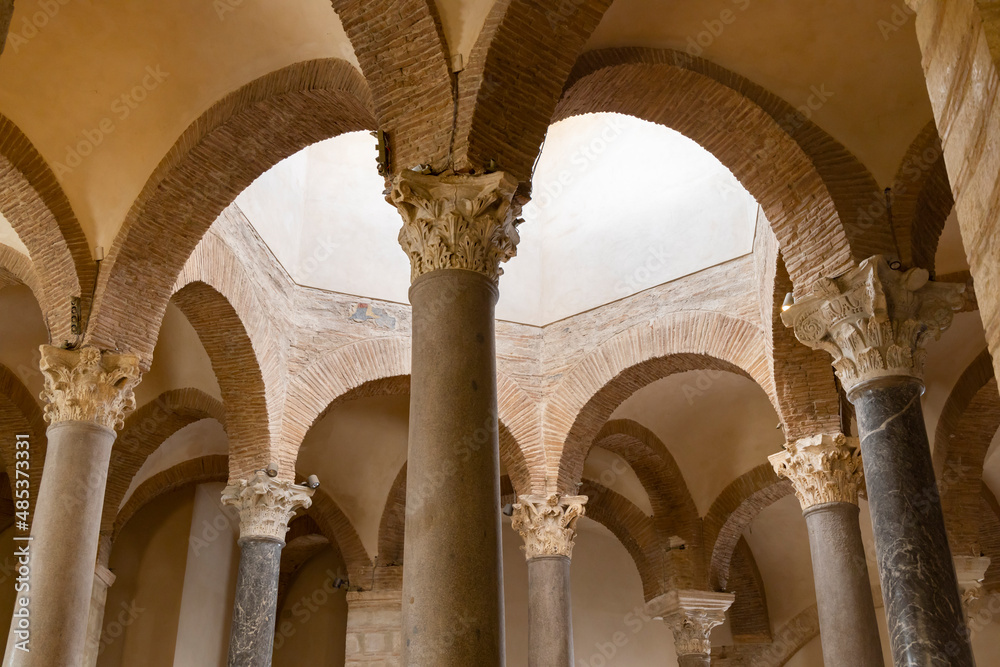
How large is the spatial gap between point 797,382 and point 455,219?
15.3ft

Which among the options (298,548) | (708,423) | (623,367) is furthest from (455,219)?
(298,548)

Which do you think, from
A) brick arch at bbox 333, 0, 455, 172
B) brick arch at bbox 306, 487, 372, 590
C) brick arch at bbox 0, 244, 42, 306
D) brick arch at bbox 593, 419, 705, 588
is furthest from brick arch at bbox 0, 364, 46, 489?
brick arch at bbox 333, 0, 455, 172

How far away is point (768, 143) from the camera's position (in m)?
6.56

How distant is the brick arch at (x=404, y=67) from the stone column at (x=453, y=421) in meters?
0.43

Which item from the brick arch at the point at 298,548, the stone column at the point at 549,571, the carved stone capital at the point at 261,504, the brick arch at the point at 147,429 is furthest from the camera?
the brick arch at the point at 298,548

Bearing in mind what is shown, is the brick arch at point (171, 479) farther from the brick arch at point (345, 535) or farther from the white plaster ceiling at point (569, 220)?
the white plaster ceiling at point (569, 220)

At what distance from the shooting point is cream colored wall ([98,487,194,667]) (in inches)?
501

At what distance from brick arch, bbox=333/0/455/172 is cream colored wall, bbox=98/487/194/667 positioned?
9.70m

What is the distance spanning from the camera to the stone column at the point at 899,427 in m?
5.10

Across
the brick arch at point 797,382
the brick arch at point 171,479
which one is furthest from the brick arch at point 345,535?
the brick arch at point 797,382

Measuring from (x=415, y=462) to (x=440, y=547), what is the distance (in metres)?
0.41

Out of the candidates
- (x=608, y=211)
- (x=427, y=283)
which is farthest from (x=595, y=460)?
(x=427, y=283)

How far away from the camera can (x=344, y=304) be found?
10867 mm

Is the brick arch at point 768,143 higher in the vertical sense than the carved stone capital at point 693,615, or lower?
higher
